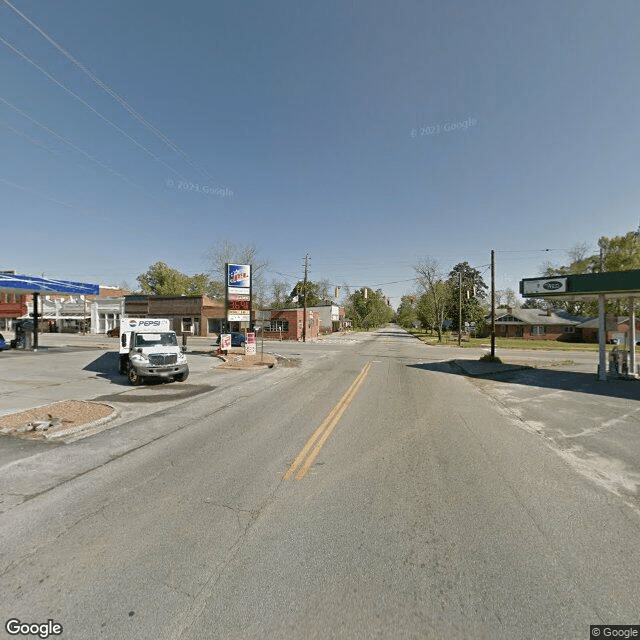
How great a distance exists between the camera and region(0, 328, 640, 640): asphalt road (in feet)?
9.17

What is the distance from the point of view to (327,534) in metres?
3.90

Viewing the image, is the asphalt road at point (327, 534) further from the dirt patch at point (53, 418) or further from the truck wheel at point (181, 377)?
the truck wheel at point (181, 377)

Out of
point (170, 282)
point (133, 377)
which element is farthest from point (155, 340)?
point (170, 282)

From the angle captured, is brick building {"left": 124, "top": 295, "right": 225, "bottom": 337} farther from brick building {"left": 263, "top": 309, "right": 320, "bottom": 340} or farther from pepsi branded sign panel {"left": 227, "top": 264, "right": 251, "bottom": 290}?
pepsi branded sign panel {"left": 227, "top": 264, "right": 251, "bottom": 290}

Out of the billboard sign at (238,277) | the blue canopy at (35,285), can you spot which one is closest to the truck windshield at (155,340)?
the billboard sign at (238,277)

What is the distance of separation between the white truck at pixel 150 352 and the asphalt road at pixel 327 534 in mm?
6098

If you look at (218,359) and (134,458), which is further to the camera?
(218,359)

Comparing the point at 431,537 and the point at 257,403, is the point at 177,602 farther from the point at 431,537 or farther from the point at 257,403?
the point at 257,403

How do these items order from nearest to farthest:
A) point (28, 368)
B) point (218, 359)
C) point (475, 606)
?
point (475, 606)
point (28, 368)
point (218, 359)

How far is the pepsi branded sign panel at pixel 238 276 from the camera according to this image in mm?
24438

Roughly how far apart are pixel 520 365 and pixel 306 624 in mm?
23376

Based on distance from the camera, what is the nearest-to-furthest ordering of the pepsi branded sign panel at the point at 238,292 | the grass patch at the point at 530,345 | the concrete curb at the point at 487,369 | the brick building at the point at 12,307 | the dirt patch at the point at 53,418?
the dirt patch at the point at 53,418
the concrete curb at the point at 487,369
the pepsi branded sign panel at the point at 238,292
the grass patch at the point at 530,345
the brick building at the point at 12,307

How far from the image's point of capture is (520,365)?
21.9 metres

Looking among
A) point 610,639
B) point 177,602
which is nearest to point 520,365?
point 610,639
